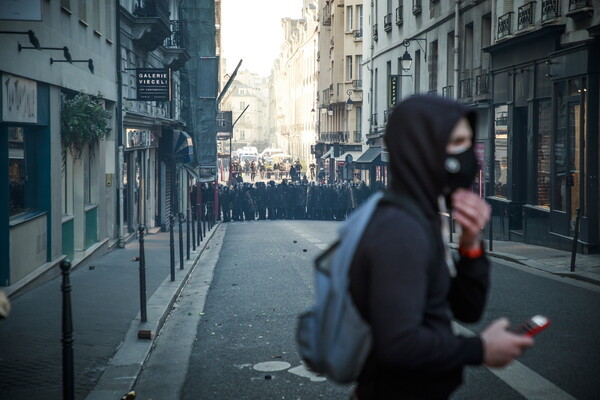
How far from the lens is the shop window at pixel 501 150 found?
72.9ft

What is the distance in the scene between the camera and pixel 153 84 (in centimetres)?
2217

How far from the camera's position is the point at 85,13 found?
17.0m

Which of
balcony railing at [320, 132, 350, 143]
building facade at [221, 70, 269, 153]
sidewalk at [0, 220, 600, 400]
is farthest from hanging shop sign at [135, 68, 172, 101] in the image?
building facade at [221, 70, 269, 153]

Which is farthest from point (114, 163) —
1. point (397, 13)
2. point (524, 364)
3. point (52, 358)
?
point (397, 13)

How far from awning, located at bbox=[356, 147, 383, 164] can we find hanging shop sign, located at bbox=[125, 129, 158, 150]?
1735 centimetres

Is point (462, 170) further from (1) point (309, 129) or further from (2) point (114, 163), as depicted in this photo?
(1) point (309, 129)

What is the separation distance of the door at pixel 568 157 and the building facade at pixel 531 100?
2cm

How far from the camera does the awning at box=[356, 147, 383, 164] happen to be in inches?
1654

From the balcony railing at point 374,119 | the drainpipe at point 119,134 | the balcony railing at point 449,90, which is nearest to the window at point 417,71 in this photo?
the balcony railing at point 449,90

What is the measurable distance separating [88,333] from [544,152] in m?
13.7

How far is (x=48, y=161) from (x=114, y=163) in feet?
21.0

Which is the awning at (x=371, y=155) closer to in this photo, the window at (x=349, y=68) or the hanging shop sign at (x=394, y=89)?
the hanging shop sign at (x=394, y=89)

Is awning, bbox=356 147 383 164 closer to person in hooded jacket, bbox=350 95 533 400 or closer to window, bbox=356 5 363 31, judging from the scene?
window, bbox=356 5 363 31

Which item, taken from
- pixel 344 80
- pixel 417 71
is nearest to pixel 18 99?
pixel 417 71
